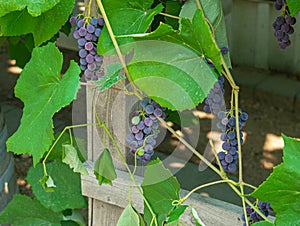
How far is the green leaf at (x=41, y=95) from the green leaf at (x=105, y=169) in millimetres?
232

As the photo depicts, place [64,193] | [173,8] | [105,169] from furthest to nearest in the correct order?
[64,193] < [173,8] < [105,169]

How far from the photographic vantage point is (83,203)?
1789mm

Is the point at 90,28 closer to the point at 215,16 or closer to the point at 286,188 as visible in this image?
the point at 215,16

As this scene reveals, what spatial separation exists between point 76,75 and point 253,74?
139 inches

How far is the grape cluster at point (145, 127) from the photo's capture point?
120 centimetres

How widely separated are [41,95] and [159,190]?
311mm

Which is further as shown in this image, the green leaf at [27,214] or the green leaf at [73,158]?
the green leaf at [27,214]

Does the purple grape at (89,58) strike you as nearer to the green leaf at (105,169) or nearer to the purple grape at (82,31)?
the purple grape at (82,31)

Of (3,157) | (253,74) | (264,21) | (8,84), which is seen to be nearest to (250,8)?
(264,21)

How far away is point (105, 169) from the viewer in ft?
4.66

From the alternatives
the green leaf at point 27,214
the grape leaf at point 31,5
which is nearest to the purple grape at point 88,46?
the grape leaf at point 31,5

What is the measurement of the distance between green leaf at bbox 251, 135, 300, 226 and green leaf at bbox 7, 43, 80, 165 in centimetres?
35

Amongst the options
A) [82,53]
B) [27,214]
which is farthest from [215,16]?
[27,214]

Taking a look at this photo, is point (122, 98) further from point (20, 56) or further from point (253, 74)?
point (253, 74)
